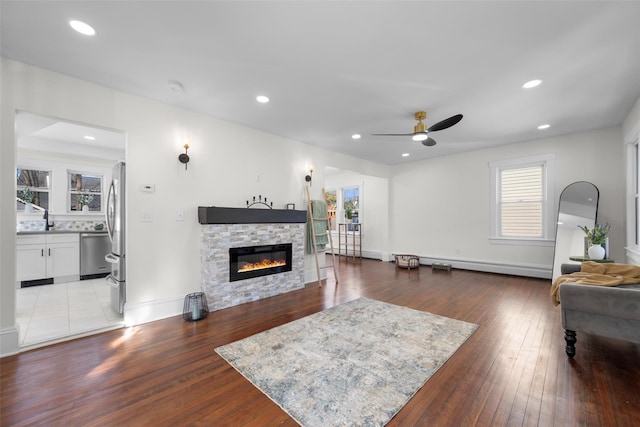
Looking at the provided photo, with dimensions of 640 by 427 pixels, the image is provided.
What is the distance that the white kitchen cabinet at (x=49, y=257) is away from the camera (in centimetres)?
437

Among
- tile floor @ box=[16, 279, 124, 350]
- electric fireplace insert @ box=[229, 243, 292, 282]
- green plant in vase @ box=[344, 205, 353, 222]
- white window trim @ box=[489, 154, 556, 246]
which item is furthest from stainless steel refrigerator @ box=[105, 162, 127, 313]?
white window trim @ box=[489, 154, 556, 246]

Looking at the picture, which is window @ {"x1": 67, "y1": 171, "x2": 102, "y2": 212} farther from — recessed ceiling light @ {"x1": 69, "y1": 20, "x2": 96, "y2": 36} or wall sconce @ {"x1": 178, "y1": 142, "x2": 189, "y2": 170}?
recessed ceiling light @ {"x1": 69, "y1": 20, "x2": 96, "y2": 36}

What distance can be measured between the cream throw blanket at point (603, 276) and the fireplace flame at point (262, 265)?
3.53 meters

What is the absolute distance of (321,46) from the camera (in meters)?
2.25

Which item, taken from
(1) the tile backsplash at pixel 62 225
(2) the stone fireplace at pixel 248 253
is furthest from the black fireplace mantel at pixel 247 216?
(1) the tile backsplash at pixel 62 225

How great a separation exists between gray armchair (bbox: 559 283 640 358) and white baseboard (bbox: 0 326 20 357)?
503 centimetres

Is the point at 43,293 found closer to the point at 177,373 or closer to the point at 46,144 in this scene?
the point at 46,144

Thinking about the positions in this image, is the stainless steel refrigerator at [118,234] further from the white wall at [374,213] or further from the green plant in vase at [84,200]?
the white wall at [374,213]

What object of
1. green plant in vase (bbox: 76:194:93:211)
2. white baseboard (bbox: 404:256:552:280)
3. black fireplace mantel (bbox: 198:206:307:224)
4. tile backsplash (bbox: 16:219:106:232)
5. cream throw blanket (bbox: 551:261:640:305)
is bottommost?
white baseboard (bbox: 404:256:552:280)

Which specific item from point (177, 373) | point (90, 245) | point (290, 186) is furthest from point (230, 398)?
point (90, 245)

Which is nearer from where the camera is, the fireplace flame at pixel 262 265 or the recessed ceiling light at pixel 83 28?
the recessed ceiling light at pixel 83 28

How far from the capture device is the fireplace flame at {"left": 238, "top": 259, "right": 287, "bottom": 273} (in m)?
3.90

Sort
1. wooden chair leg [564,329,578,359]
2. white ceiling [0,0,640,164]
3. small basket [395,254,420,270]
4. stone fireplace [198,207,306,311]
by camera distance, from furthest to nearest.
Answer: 1. small basket [395,254,420,270]
2. stone fireplace [198,207,306,311]
3. wooden chair leg [564,329,578,359]
4. white ceiling [0,0,640,164]

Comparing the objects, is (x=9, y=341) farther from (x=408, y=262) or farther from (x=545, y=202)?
(x=545, y=202)
